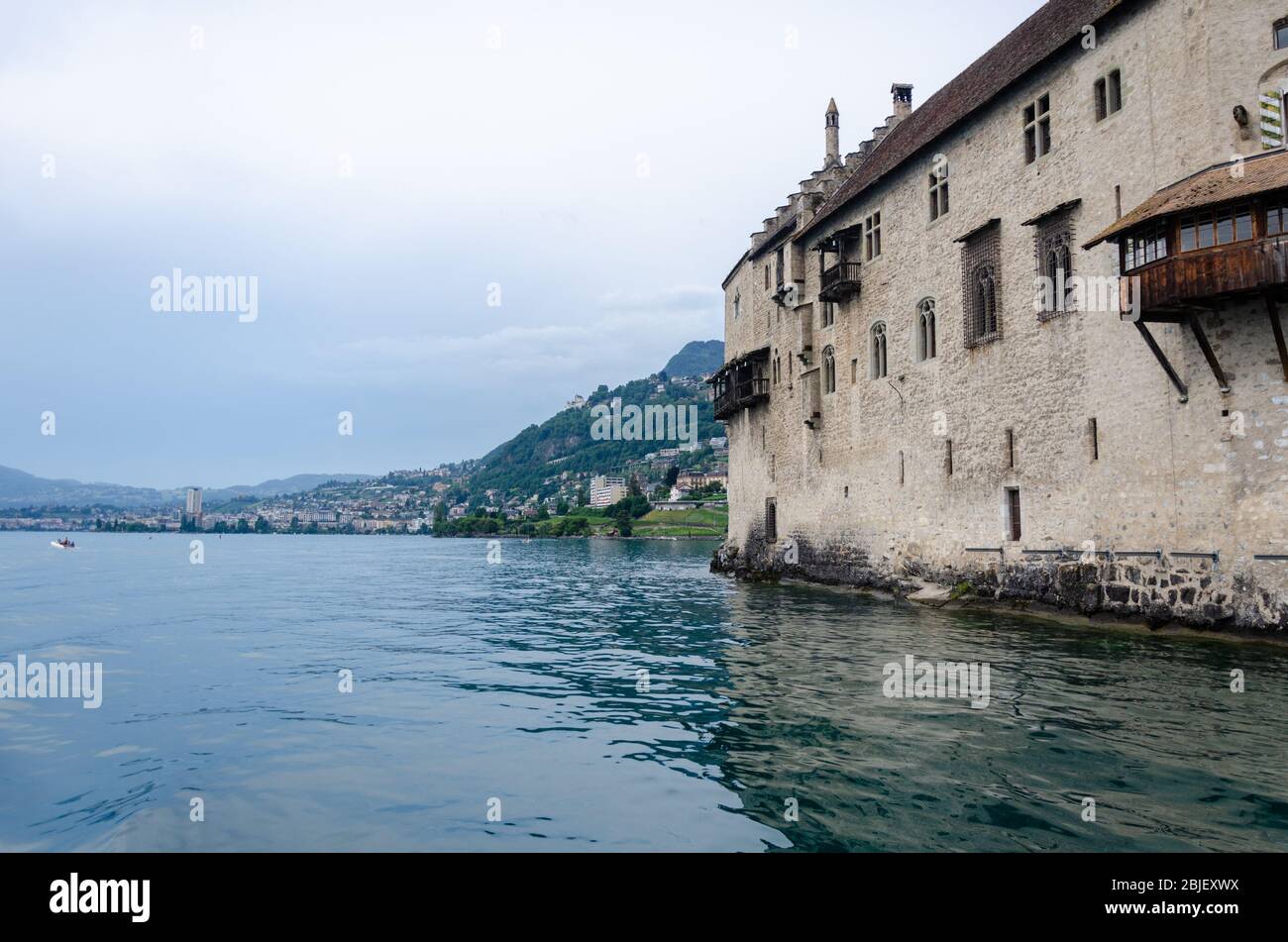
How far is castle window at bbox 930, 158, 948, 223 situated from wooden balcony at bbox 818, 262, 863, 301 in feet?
17.3

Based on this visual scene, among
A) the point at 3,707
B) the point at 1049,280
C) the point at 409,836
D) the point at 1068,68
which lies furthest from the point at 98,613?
the point at 1068,68

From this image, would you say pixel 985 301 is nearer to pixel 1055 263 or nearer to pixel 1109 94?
pixel 1055 263

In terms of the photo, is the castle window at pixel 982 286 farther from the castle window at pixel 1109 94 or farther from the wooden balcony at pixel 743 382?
the wooden balcony at pixel 743 382

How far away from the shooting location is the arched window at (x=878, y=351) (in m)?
34.0

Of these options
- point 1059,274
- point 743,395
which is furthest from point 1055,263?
point 743,395

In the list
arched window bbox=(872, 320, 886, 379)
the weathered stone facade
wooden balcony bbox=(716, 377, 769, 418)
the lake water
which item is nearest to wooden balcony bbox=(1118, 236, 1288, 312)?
the weathered stone facade

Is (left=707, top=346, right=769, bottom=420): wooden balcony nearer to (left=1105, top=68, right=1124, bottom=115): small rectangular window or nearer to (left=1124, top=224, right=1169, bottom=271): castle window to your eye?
(left=1105, top=68, right=1124, bottom=115): small rectangular window

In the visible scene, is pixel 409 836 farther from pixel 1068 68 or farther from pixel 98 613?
pixel 98 613

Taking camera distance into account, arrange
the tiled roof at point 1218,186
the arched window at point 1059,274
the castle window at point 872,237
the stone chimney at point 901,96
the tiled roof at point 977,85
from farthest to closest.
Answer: the stone chimney at point 901,96
the castle window at point 872,237
the tiled roof at point 977,85
the arched window at point 1059,274
the tiled roof at point 1218,186

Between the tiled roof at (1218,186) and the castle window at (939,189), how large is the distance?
36.5ft

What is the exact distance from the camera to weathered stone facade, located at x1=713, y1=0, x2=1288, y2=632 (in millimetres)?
18219

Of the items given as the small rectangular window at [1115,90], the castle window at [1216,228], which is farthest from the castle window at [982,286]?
the castle window at [1216,228]

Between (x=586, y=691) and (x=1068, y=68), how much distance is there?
20605 millimetres

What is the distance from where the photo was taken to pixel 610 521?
507 ft
